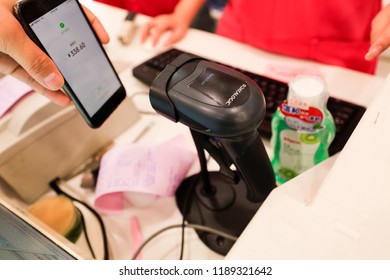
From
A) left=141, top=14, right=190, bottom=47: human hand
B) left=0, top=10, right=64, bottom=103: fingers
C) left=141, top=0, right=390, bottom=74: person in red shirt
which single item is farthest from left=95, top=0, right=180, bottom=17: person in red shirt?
left=0, top=10, right=64, bottom=103: fingers

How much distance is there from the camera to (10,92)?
587 millimetres

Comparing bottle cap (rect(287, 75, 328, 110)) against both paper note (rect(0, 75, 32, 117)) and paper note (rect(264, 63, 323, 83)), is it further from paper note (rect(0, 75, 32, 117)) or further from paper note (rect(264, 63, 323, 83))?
paper note (rect(0, 75, 32, 117))

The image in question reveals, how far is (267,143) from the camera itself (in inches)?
21.8

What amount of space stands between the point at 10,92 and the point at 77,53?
0.23 m

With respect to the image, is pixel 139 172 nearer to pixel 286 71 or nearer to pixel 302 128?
pixel 302 128

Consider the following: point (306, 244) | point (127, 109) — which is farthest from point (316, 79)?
point (127, 109)

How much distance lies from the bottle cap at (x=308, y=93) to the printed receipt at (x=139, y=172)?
216 millimetres

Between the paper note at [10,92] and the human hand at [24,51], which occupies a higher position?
the human hand at [24,51]

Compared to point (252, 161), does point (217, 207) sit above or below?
below

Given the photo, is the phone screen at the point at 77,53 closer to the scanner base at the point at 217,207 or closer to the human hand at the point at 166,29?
the scanner base at the point at 217,207

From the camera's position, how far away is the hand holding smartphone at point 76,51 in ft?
1.24

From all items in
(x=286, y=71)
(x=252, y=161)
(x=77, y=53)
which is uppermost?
(x=77, y=53)

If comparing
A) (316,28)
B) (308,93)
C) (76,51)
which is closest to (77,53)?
(76,51)

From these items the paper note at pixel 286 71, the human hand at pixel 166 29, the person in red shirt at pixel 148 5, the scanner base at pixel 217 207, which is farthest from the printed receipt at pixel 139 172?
the person in red shirt at pixel 148 5
